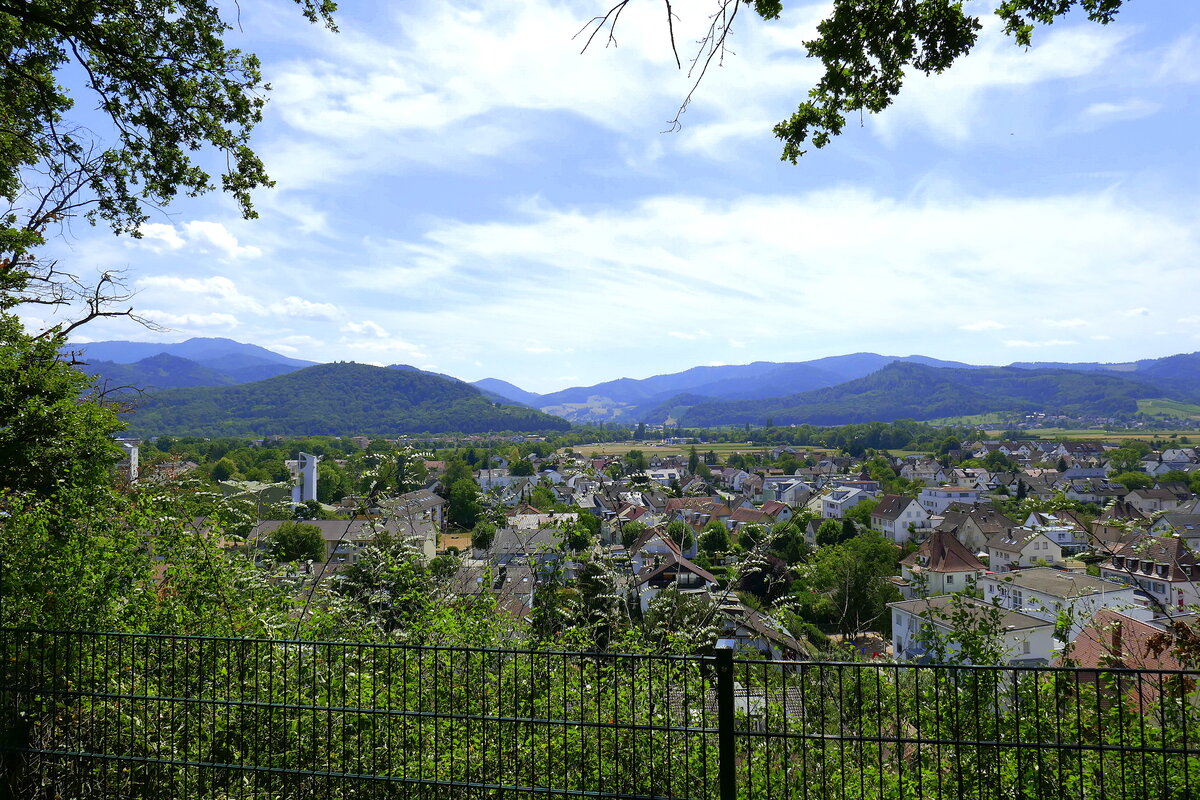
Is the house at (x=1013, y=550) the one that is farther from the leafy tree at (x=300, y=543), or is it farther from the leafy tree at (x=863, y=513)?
the leafy tree at (x=300, y=543)

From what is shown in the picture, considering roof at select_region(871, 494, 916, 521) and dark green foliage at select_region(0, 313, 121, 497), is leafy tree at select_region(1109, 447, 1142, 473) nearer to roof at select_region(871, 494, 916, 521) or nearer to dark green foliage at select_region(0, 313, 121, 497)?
roof at select_region(871, 494, 916, 521)

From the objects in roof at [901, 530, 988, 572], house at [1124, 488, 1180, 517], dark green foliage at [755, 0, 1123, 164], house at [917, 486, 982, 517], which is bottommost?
house at [917, 486, 982, 517]

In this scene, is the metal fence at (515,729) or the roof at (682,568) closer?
the metal fence at (515,729)

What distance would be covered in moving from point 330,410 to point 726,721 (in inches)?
7256

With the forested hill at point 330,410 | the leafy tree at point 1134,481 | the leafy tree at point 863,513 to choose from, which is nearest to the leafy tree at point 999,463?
the leafy tree at point 1134,481

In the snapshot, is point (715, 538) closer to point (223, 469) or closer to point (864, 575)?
point (864, 575)

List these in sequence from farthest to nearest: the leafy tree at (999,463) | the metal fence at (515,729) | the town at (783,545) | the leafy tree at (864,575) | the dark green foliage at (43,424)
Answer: the leafy tree at (999,463) < the leafy tree at (864,575) < the dark green foliage at (43,424) < the town at (783,545) < the metal fence at (515,729)

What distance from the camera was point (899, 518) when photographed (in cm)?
4781

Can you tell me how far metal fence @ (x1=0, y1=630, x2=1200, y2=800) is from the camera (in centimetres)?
288

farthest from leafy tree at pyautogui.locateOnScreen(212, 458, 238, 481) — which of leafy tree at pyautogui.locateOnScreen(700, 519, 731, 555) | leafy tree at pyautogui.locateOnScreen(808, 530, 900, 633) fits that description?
leafy tree at pyautogui.locateOnScreen(808, 530, 900, 633)

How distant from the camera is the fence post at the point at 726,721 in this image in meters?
2.55

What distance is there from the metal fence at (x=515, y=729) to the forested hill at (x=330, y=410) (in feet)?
491

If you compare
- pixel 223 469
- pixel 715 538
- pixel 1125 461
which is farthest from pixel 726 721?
pixel 1125 461

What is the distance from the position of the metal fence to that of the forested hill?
491 feet
